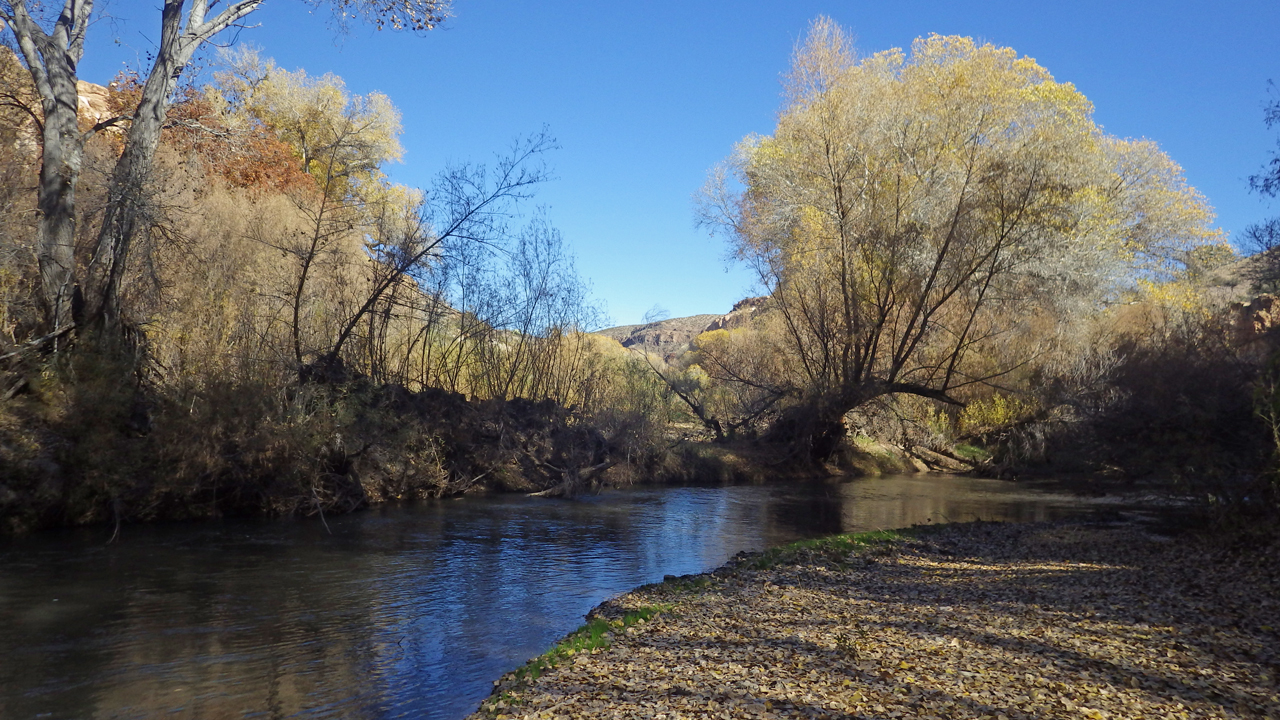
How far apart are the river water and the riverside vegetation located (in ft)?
6.20

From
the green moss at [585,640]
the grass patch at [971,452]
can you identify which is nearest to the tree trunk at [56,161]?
the green moss at [585,640]

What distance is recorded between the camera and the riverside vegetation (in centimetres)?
1384

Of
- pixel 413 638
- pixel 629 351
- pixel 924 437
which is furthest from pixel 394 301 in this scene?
pixel 924 437

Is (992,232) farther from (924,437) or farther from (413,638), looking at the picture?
(413,638)

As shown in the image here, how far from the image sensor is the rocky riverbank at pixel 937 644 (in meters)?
5.68

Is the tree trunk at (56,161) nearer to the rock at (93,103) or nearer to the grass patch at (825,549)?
the rock at (93,103)

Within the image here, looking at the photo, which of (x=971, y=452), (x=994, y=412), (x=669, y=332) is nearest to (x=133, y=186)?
(x=994, y=412)

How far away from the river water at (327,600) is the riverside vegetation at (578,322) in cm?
189

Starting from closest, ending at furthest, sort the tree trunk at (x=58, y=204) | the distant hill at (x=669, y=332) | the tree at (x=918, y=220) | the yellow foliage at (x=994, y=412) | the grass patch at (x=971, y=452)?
the tree trunk at (x=58, y=204) → the tree at (x=918, y=220) → the yellow foliage at (x=994, y=412) → the grass patch at (x=971, y=452) → the distant hill at (x=669, y=332)

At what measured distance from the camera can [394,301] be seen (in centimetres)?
1953

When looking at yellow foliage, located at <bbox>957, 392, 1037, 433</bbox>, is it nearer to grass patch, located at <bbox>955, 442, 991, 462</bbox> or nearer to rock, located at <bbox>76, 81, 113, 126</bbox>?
grass patch, located at <bbox>955, 442, 991, 462</bbox>

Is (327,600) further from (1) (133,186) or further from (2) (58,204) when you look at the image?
(2) (58,204)

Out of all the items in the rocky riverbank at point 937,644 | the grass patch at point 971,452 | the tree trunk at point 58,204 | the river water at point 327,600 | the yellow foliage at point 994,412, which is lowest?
the river water at point 327,600

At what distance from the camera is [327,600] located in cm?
995
